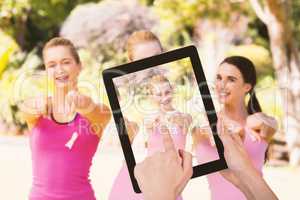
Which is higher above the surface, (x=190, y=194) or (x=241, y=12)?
(x=241, y=12)

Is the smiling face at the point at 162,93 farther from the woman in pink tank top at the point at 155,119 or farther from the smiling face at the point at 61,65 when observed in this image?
the smiling face at the point at 61,65

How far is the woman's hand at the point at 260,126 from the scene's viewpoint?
9.14ft

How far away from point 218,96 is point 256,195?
132 cm

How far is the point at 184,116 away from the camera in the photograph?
2.38 metres

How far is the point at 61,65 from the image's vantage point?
2.51m

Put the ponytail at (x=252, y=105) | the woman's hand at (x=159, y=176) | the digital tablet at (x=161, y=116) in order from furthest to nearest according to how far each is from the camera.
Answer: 1. the ponytail at (x=252, y=105)
2. the digital tablet at (x=161, y=116)
3. the woman's hand at (x=159, y=176)

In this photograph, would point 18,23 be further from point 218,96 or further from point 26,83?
point 218,96

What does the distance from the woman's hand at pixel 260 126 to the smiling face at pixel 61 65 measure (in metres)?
0.93

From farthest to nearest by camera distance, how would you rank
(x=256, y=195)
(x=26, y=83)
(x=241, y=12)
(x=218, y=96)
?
(x=241, y=12) < (x=26, y=83) < (x=218, y=96) < (x=256, y=195)

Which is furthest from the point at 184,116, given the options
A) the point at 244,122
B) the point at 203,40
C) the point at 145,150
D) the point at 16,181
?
the point at 203,40

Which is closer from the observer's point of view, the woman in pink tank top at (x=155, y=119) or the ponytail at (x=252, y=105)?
the woman in pink tank top at (x=155, y=119)

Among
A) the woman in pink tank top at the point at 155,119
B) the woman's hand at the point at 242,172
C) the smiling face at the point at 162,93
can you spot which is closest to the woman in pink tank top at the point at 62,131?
the woman in pink tank top at the point at 155,119

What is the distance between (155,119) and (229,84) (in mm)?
506

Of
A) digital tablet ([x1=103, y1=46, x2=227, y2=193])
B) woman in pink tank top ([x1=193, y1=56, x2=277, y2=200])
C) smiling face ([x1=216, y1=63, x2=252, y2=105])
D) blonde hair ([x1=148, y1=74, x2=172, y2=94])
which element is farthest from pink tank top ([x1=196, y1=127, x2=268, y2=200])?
blonde hair ([x1=148, y1=74, x2=172, y2=94])
